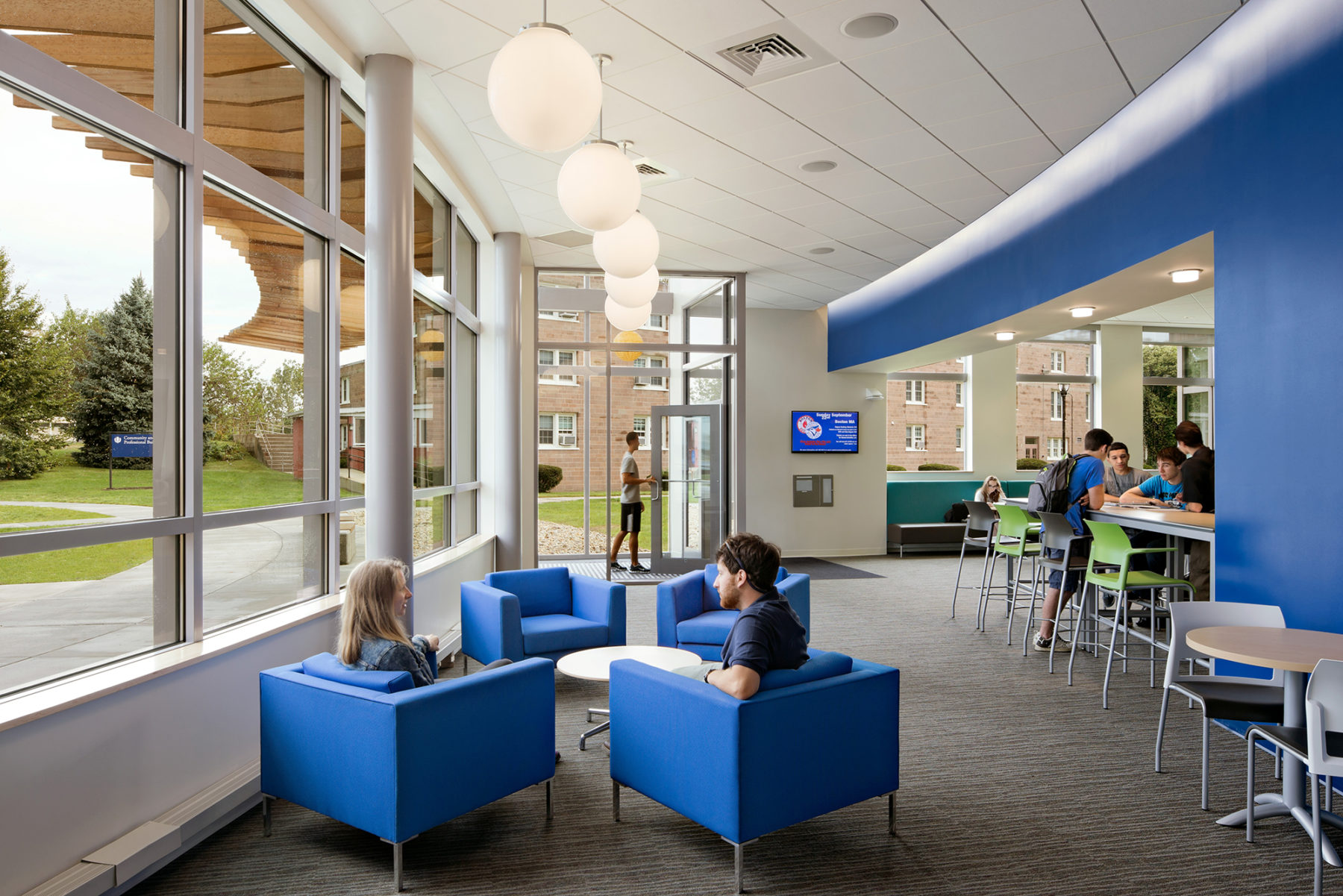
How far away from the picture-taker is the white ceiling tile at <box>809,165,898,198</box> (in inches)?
228

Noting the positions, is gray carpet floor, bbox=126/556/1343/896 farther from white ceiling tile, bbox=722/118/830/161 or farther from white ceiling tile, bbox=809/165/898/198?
white ceiling tile, bbox=809/165/898/198

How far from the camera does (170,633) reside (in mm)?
3020

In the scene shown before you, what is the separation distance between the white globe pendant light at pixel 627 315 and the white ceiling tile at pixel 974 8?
2.30 metres

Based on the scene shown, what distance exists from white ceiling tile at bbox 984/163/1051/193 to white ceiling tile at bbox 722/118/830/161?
54.9 inches

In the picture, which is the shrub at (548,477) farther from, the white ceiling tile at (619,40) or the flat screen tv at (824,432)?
the white ceiling tile at (619,40)

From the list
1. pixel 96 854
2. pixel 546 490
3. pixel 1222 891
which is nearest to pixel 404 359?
pixel 96 854

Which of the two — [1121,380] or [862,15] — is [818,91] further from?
[1121,380]

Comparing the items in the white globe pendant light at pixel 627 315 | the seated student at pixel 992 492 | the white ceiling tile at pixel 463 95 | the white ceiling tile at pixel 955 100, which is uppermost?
the white ceiling tile at pixel 463 95

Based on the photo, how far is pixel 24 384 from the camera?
2.43 meters

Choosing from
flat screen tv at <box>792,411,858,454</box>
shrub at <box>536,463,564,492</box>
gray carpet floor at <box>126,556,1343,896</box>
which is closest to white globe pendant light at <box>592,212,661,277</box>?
gray carpet floor at <box>126,556,1343,896</box>

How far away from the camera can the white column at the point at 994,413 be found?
12242 millimetres

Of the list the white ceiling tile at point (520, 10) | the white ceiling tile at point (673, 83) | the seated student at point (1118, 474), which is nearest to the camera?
the white ceiling tile at point (520, 10)

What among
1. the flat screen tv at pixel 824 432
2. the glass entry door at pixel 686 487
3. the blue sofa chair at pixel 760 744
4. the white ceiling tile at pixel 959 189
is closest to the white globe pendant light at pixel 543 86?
the blue sofa chair at pixel 760 744

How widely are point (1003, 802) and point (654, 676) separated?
64.8 inches
